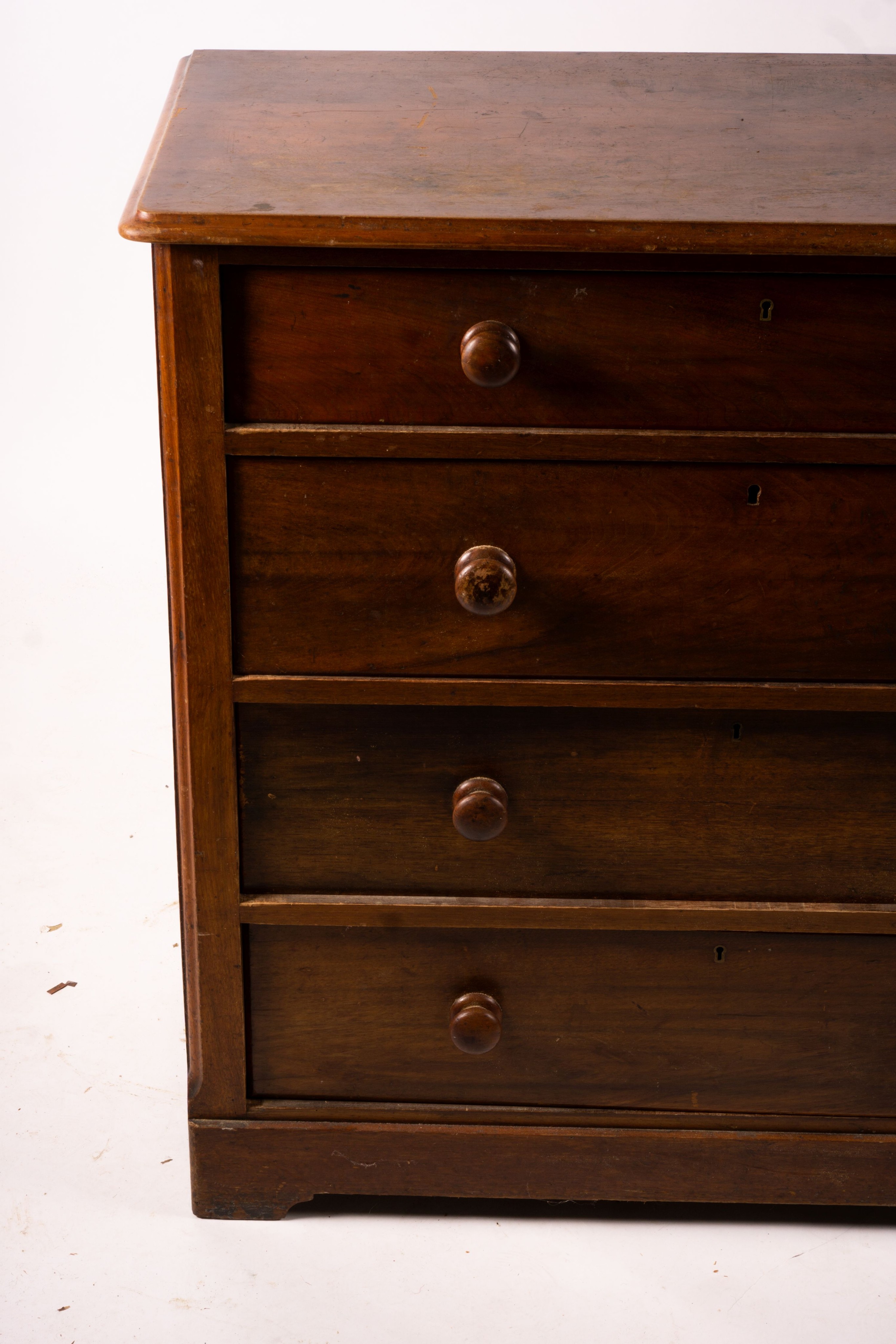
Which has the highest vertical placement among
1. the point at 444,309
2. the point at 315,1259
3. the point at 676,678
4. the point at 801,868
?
the point at 444,309

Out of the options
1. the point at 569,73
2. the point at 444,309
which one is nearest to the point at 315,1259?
the point at 444,309

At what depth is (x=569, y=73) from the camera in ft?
5.55

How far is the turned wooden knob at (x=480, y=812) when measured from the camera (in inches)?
55.4

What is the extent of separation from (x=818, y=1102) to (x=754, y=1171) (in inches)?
4.3

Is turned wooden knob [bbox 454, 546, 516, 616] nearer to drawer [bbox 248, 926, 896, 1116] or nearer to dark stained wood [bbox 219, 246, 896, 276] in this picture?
dark stained wood [bbox 219, 246, 896, 276]

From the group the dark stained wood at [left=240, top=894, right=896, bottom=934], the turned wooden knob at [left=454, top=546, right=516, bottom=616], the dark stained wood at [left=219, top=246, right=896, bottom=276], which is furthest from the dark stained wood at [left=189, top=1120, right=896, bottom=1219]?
the dark stained wood at [left=219, top=246, right=896, bottom=276]

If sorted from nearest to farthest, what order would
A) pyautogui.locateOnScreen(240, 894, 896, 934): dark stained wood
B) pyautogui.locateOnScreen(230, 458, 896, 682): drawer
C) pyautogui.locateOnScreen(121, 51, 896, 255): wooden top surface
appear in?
pyautogui.locateOnScreen(121, 51, 896, 255): wooden top surface → pyautogui.locateOnScreen(230, 458, 896, 682): drawer → pyautogui.locateOnScreen(240, 894, 896, 934): dark stained wood

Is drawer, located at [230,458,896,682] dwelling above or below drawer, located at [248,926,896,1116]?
above

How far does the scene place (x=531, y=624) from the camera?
138 centimetres

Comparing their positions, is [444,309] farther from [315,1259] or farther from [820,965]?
[315,1259]

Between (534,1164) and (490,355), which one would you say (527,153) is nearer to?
(490,355)

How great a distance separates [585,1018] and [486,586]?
1.75 ft

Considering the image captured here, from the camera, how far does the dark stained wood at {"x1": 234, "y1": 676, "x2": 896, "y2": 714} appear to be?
1.39m

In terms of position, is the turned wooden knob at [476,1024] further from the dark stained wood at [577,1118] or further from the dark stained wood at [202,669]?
the dark stained wood at [202,669]
